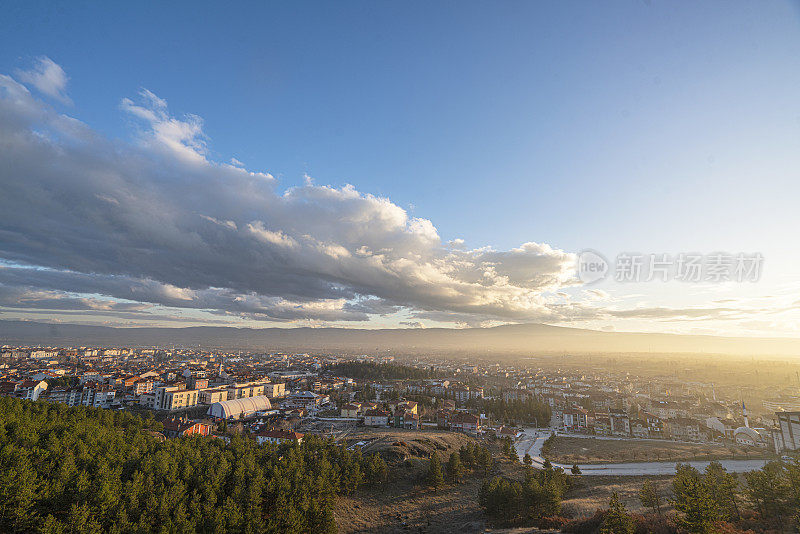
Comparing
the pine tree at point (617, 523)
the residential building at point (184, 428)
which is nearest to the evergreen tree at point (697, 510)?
the pine tree at point (617, 523)

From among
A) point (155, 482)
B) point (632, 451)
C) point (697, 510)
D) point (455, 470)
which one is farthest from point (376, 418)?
point (697, 510)

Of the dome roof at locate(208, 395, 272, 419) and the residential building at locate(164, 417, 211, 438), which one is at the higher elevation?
the residential building at locate(164, 417, 211, 438)

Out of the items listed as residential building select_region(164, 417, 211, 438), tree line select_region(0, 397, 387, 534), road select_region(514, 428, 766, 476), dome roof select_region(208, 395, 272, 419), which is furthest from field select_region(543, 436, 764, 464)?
dome roof select_region(208, 395, 272, 419)

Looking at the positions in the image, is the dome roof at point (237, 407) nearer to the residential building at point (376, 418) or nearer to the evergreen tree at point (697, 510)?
the residential building at point (376, 418)

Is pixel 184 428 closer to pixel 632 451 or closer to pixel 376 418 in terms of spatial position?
pixel 376 418

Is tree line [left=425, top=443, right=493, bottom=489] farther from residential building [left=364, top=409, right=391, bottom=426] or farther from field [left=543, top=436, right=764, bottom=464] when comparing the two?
residential building [left=364, top=409, right=391, bottom=426]
